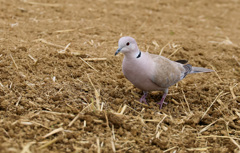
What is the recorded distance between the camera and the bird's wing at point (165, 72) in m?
3.03

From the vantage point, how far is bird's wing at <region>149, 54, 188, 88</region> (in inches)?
119

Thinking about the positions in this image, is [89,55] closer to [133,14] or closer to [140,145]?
[140,145]

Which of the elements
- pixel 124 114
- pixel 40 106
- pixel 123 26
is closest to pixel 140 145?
pixel 124 114

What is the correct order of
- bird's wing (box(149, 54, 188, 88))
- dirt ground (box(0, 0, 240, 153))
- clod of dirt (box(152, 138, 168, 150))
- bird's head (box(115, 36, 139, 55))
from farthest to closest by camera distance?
bird's wing (box(149, 54, 188, 88)) < bird's head (box(115, 36, 139, 55)) < clod of dirt (box(152, 138, 168, 150)) < dirt ground (box(0, 0, 240, 153))

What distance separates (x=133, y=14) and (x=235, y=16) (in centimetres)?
287

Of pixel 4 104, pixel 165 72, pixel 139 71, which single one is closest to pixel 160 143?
pixel 139 71

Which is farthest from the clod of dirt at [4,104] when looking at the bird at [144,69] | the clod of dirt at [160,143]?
the clod of dirt at [160,143]

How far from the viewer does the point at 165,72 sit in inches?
123

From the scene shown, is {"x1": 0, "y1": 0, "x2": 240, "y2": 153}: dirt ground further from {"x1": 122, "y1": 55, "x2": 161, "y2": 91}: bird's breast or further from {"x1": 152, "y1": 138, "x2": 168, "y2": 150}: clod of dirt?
{"x1": 122, "y1": 55, "x2": 161, "y2": 91}: bird's breast

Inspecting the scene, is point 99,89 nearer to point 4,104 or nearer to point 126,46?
point 126,46

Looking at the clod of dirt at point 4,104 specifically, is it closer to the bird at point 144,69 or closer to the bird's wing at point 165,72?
the bird at point 144,69

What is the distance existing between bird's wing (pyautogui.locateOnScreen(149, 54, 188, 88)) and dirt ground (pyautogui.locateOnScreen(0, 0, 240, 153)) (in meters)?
0.30

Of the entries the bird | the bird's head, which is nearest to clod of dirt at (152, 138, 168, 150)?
the bird

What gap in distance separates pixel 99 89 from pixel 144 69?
24.1 inches
